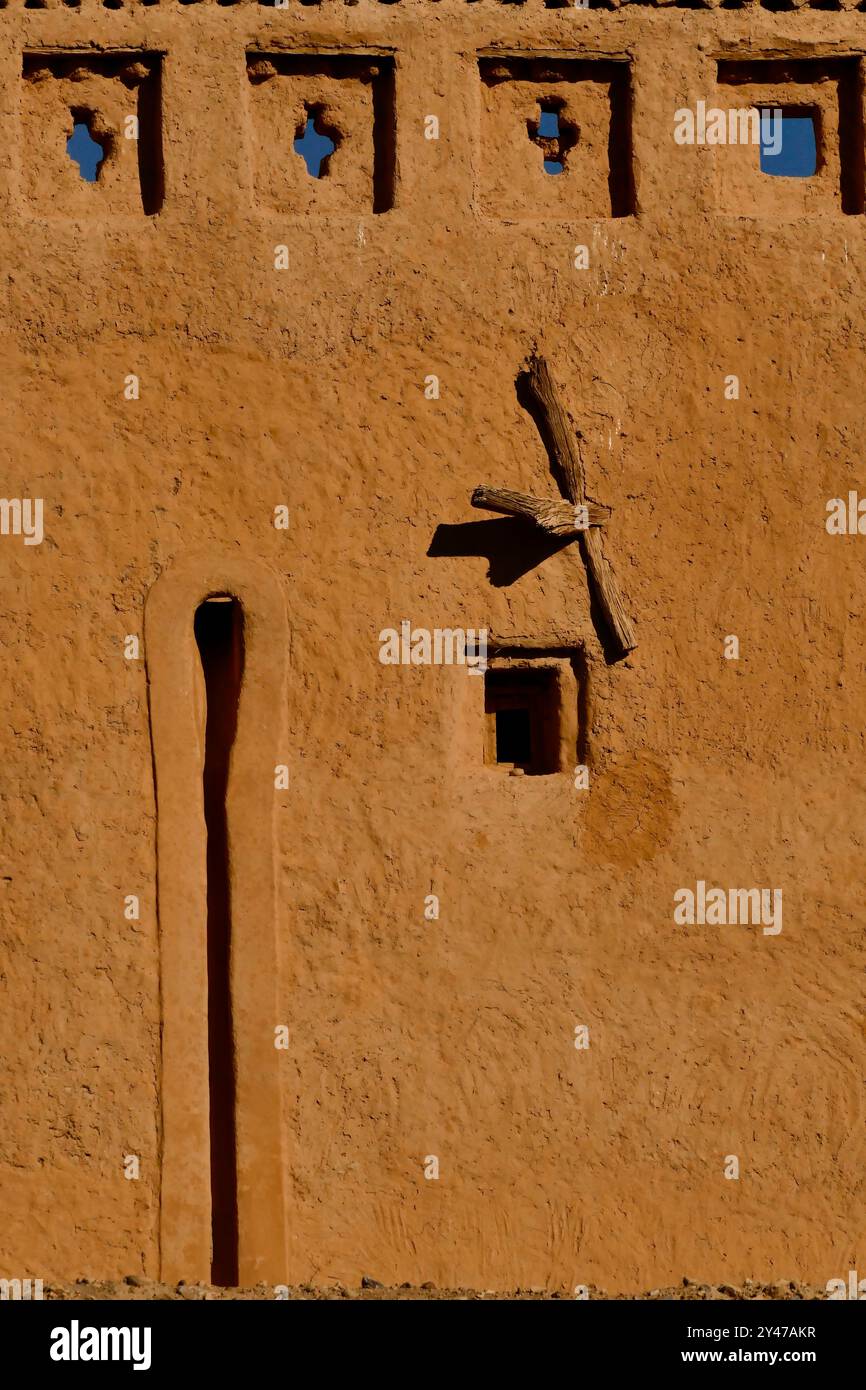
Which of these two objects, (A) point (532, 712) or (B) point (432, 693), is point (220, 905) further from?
(A) point (532, 712)

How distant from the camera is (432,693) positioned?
1266cm

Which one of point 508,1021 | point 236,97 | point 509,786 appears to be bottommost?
point 508,1021

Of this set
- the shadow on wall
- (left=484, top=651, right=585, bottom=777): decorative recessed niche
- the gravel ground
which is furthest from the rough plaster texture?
the gravel ground

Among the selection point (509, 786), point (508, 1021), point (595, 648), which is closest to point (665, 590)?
point (595, 648)

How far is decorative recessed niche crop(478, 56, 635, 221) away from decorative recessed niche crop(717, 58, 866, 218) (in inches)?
21.1

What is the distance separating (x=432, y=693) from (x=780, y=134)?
361cm

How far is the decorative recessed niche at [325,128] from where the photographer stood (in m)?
13.1

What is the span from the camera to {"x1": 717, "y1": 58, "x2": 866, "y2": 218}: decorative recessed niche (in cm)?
1334

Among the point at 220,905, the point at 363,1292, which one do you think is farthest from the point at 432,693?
the point at 363,1292

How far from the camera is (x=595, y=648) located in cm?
1281

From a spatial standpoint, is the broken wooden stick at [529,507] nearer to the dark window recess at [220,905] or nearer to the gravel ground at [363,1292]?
the dark window recess at [220,905]

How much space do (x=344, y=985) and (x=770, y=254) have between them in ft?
14.4

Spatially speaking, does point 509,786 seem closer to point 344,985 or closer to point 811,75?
point 344,985

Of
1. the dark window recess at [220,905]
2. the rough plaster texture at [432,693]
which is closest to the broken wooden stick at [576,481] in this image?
the rough plaster texture at [432,693]
